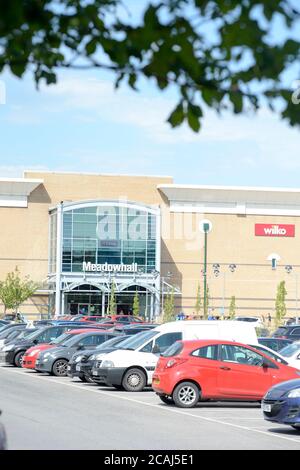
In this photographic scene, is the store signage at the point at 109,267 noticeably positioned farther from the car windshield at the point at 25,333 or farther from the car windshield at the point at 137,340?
the car windshield at the point at 137,340

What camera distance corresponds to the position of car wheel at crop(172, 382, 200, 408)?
21234 mm

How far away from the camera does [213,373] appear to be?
21.4m

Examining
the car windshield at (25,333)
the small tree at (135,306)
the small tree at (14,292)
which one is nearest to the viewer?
the car windshield at (25,333)

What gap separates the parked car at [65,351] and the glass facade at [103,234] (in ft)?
207

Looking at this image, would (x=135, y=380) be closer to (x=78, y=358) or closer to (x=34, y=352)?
(x=78, y=358)

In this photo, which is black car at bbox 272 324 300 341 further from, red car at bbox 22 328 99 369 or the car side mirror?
the car side mirror

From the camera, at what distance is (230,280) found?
10175 centimetres

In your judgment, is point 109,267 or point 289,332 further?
point 109,267

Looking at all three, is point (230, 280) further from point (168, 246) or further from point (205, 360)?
point (205, 360)

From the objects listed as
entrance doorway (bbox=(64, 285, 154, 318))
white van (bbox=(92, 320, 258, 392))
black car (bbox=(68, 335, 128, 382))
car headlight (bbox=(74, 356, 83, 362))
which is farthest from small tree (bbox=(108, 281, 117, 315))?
white van (bbox=(92, 320, 258, 392))

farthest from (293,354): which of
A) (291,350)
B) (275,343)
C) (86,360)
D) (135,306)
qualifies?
(135,306)

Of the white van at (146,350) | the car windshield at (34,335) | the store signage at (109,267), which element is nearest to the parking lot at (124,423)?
the white van at (146,350)

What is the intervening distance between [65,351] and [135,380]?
570 cm

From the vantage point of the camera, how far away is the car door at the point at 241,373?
21.5 meters
